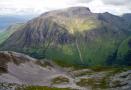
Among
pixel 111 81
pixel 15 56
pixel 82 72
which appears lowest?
pixel 82 72

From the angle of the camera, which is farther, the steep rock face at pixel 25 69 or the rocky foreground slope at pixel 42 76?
the steep rock face at pixel 25 69

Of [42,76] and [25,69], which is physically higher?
[25,69]

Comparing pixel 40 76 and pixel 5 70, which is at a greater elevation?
pixel 5 70

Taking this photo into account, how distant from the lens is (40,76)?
5640 inches

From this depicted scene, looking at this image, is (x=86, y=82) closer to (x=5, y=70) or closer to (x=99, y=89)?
(x=99, y=89)

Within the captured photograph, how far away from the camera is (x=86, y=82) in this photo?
5472 inches

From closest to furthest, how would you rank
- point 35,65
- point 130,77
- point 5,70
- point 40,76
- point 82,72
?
1. point 5,70
2. point 130,77
3. point 40,76
4. point 35,65
5. point 82,72

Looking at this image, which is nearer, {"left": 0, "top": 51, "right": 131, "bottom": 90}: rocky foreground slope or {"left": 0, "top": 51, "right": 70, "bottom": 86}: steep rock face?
{"left": 0, "top": 51, "right": 131, "bottom": 90}: rocky foreground slope

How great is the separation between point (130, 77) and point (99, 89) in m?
23.8

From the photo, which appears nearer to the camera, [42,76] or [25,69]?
[25,69]

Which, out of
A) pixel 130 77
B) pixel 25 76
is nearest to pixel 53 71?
pixel 25 76

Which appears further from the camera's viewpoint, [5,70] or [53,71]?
[53,71]

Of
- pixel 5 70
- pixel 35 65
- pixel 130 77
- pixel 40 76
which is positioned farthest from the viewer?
pixel 35 65

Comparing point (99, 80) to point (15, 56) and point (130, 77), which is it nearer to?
point (130, 77)
